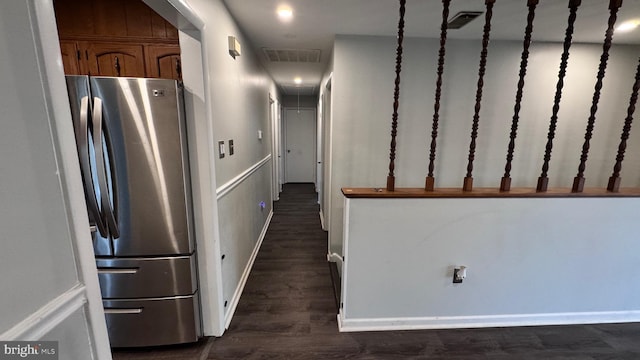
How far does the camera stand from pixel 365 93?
2.64 meters

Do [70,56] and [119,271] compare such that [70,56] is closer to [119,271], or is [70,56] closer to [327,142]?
[119,271]

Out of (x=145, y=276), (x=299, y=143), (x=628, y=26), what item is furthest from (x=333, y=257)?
(x=299, y=143)

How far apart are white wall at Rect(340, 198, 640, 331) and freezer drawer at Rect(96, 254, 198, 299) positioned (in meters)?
1.13

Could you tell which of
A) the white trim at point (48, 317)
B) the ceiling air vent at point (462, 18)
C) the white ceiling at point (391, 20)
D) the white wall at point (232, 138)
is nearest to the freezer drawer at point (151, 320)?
the white wall at point (232, 138)

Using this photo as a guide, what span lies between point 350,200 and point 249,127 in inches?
63.4

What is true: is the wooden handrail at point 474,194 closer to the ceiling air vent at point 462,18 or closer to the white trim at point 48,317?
the white trim at point 48,317

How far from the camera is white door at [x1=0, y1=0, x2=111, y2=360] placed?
553 mm

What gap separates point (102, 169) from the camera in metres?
1.40

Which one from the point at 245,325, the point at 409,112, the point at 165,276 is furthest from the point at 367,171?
the point at 165,276

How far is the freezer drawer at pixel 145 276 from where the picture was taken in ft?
5.16

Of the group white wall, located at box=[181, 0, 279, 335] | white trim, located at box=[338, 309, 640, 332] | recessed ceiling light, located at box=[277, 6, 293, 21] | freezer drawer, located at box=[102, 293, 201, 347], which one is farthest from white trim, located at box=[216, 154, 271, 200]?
recessed ceiling light, located at box=[277, 6, 293, 21]

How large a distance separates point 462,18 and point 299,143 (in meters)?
5.10

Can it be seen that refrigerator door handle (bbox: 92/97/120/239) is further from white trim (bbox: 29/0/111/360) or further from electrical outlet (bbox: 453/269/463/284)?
electrical outlet (bbox: 453/269/463/284)

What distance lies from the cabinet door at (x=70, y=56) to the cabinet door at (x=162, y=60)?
20.2 inches
